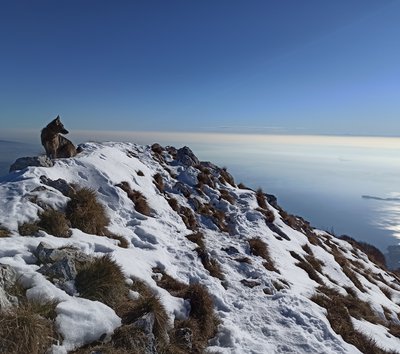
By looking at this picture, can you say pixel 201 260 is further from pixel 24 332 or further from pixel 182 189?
pixel 182 189

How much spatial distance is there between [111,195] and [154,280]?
5.45 meters

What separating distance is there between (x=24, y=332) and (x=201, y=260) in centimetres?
740

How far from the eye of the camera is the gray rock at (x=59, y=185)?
37.6 ft

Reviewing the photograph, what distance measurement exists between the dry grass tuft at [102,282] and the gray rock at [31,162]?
271 inches

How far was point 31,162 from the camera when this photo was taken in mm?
13508

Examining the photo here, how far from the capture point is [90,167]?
48.9 feet

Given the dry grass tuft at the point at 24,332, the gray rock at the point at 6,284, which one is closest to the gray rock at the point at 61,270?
the gray rock at the point at 6,284

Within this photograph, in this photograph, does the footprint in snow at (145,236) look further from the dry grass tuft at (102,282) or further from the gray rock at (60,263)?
the dry grass tuft at (102,282)

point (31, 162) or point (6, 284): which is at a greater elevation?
point (31, 162)

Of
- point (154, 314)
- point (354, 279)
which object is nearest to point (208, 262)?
point (154, 314)

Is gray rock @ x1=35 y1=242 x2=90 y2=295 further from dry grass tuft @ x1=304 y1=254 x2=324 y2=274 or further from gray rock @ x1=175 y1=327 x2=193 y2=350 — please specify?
dry grass tuft @ x1=304 y1=254 x2=324 y2=274

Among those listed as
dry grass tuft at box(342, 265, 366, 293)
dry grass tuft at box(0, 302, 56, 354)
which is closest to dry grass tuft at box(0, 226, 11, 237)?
dry grass tuft at box(0, 302, 56, 354)

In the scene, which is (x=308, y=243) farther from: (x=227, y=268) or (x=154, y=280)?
(x=154, y=280)

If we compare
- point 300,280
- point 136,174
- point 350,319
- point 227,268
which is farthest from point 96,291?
point 136,174
